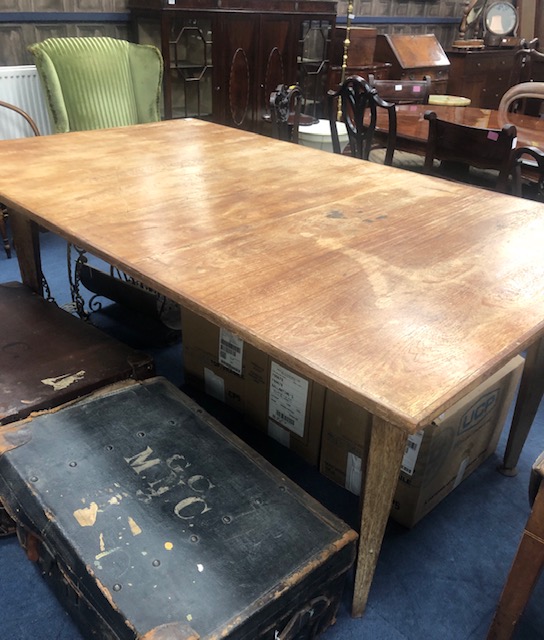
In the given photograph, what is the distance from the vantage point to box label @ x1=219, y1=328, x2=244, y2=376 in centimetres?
163

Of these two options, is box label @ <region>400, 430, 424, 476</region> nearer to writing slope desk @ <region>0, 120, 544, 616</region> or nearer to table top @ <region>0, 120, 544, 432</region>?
writing slope desk @ <region>0, 120, 544, 616</region>

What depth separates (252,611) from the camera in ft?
2.91

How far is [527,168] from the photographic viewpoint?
7.44 feet

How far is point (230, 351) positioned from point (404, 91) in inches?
101

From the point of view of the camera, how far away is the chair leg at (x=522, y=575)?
3.04 feet

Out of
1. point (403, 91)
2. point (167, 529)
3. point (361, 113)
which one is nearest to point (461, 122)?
point (361, 113)

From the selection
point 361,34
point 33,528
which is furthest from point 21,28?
point 33,528

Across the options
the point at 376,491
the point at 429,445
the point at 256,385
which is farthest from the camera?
the point at 256,385

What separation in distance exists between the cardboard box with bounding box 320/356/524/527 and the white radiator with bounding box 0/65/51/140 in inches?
100

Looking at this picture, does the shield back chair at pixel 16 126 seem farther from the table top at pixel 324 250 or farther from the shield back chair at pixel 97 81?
the table top at pixel 324 250

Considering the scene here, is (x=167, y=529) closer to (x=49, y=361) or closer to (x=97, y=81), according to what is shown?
(x=49, y=361)

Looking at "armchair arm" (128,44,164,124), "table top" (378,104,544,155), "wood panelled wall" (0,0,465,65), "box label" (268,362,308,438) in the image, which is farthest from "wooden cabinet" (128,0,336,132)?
"box label" (268,362,308,438)

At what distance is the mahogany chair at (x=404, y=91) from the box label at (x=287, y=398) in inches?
98.3

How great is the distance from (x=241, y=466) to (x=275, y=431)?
484mm
